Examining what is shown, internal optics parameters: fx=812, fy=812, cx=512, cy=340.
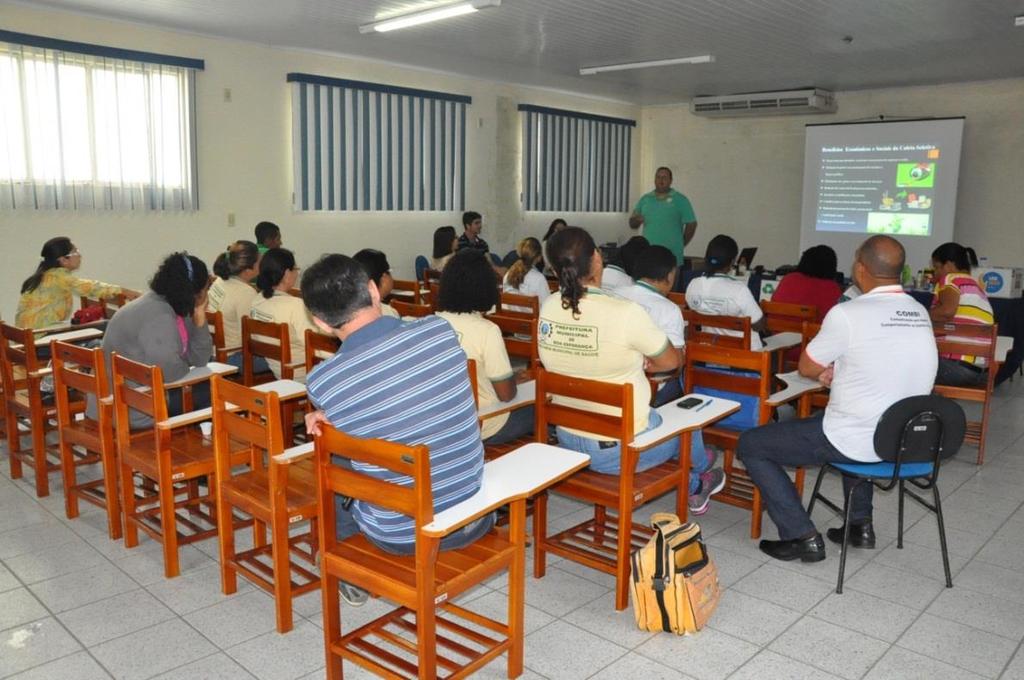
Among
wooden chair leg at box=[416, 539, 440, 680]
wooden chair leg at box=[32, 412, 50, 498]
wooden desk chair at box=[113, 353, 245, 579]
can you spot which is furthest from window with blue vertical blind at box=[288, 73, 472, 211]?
wooden chair leg at box=[416, 539, 440, 680]

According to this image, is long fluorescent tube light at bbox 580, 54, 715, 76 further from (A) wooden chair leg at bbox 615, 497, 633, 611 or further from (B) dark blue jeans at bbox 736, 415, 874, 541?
(A) wooden chair leg at bbox 615, 497, 633, 611

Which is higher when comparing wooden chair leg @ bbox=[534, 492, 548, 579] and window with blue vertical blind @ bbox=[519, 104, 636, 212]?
window with blue vertical blind @ bbox=[519, 104, 636, 212]

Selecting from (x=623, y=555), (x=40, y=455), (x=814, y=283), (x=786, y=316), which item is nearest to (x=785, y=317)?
(x=786, y=316)

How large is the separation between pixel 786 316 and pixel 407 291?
3.02 m

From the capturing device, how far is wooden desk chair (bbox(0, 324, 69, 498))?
149 inches

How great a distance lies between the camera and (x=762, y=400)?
133 inches

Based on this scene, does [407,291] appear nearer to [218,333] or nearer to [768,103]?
[218,333]

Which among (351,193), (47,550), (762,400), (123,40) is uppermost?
(123,40)

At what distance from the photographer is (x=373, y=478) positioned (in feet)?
7.00

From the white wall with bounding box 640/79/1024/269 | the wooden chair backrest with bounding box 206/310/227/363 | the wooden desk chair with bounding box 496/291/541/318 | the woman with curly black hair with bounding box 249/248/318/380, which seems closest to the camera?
the woman with curly black hair with bounding box 249/248/318/380

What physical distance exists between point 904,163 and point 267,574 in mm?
9171

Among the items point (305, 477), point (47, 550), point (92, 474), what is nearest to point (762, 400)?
point (305, 477)

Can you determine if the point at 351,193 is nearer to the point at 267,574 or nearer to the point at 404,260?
the point at 404,260

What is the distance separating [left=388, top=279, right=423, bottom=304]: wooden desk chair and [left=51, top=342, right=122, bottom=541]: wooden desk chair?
2805 mm
